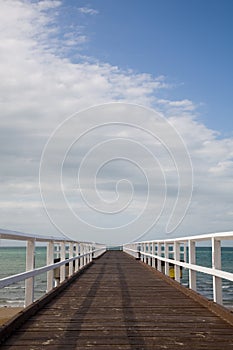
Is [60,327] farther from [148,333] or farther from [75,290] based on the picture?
[75,290]

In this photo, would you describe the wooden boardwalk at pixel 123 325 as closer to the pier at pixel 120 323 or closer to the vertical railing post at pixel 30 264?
the pier at pixel 120 323

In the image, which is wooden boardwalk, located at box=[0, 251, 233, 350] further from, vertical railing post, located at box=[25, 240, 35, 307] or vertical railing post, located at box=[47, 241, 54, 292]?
vertical railing post, located at box=[47, 241, 54, 292]

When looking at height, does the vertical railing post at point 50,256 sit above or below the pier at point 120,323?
above

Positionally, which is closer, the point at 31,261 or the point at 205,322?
the point at 205,322

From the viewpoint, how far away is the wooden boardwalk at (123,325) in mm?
4086

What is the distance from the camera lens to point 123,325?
4965mm

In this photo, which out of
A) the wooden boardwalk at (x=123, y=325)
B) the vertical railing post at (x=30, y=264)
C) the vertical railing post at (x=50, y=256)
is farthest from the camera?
the vertical railing post at (x=50, y=256)

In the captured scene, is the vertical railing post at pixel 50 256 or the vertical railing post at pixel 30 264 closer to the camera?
the vertical railing post at pixel 30 264

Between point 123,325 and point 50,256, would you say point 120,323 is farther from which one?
point 50,256

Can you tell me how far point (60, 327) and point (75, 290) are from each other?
382 centimetres

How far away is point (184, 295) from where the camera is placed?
7.76 metres

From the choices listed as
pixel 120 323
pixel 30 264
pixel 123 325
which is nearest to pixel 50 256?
pixel 30 264

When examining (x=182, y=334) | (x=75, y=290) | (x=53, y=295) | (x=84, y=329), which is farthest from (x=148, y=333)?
(x=75, y=290)

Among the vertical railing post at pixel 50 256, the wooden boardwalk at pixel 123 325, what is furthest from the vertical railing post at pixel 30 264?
the vertical railing post at pixel 50 256
